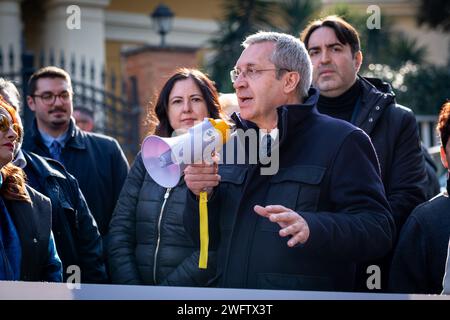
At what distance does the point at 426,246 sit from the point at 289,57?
3.36 ft

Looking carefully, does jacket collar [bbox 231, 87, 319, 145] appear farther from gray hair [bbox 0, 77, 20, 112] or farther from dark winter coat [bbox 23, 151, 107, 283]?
gray hair [bbox 0, 77, 20, 112]

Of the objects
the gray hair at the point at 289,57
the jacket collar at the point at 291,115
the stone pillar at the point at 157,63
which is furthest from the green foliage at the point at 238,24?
the jacket collar at the point at 291,115

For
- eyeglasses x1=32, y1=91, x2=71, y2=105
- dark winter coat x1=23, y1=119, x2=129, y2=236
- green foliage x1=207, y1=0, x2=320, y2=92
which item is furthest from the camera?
green foliage x1=207, y1=0, x2=320, y2=92

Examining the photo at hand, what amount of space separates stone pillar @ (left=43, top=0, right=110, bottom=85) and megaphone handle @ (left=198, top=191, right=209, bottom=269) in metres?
12.9

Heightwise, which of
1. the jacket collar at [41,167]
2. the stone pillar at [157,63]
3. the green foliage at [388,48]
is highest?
the green foliage at [388,48]

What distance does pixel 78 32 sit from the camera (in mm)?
17938

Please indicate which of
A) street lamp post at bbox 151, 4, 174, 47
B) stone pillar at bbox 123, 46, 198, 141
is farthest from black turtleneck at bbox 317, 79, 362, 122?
street lamp post at bbox 151, 4, 174, 47

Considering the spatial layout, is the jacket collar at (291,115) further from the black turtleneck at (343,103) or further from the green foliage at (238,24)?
the green foliage at (238,24)

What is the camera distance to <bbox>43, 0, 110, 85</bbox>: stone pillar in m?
17.7

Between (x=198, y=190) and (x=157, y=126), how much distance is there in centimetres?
136

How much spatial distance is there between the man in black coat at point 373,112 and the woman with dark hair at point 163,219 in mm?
628

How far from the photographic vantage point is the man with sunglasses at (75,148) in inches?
247

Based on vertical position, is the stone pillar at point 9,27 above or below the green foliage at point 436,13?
below
